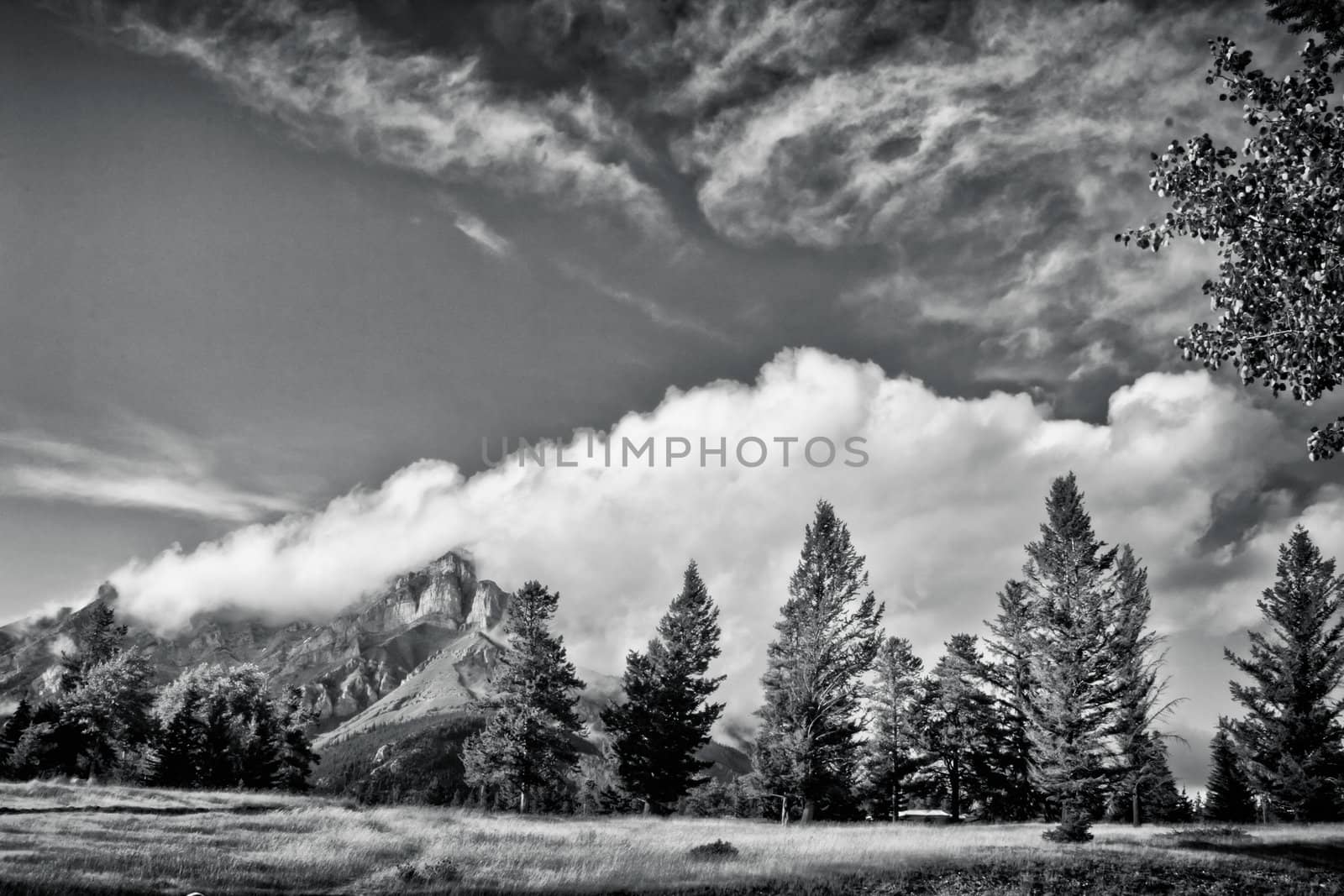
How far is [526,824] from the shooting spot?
26.8 meters

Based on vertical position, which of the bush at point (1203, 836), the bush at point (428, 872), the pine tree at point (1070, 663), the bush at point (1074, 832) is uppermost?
the pine tree at point (1070, 663)

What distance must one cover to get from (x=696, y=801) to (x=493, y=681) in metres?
42.2

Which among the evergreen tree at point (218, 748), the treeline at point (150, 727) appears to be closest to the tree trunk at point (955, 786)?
the treeline at point (150, 727)

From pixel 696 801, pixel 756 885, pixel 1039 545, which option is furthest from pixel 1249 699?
pixel 696 801

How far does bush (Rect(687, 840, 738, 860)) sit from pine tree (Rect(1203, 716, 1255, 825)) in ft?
181

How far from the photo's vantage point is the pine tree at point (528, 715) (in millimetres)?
37312

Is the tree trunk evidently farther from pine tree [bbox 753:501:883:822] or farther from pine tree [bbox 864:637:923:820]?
pine tree [bbox 753:501:883:822]

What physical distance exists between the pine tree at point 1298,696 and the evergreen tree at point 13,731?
70.4 metres

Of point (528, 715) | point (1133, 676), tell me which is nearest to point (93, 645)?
point (528, 715)

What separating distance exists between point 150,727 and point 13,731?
9.50 metres

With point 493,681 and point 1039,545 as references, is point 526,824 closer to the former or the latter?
point 493,681

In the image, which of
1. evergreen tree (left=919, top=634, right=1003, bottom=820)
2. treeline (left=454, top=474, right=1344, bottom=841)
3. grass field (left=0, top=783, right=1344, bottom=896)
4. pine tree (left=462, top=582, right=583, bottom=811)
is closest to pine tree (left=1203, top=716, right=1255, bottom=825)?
treeline (left=454, top=474, right=1344, bottom=841)

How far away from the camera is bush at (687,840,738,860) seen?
19000 mm

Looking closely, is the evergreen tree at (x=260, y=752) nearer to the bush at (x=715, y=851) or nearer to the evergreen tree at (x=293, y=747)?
the evergreen tree at (x=293, y=747)
